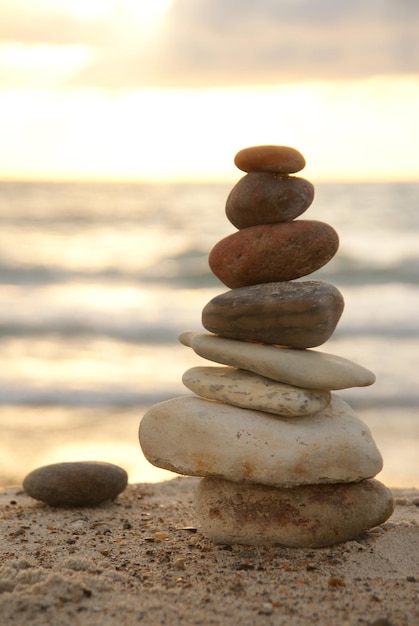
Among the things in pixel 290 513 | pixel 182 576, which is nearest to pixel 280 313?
pixel 290 513

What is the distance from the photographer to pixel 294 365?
15.4ft

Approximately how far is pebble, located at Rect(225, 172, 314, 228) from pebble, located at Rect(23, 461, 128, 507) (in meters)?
2.15

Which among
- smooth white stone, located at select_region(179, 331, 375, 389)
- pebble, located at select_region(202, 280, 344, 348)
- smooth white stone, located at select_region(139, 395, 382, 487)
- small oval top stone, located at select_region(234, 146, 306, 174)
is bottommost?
smooth white stone, located at select_region(139, 395, 382, 487)

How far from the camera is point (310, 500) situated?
15.5ft

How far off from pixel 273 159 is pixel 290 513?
1949mm

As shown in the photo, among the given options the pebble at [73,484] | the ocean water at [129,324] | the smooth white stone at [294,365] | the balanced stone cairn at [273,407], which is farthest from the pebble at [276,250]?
the ocean water at [129,324]

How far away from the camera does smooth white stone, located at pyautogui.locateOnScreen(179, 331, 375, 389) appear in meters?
4.68

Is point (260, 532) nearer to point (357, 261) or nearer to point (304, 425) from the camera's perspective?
point (304, 425)

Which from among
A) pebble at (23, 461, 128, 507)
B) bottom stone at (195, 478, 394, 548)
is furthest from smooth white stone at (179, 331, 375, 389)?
pebble at (23, 461, 128, 507)

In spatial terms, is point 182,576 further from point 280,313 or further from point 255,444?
point 280,313

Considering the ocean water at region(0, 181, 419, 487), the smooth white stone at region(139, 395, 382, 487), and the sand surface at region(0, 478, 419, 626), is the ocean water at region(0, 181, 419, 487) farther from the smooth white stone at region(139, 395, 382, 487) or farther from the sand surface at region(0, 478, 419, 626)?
the smooth white stone at region(139, 395, 382, 487)

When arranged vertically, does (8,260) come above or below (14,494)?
above

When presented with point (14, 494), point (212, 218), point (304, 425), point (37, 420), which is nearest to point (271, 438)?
point (304, 425)

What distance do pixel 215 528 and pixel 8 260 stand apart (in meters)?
19.3
